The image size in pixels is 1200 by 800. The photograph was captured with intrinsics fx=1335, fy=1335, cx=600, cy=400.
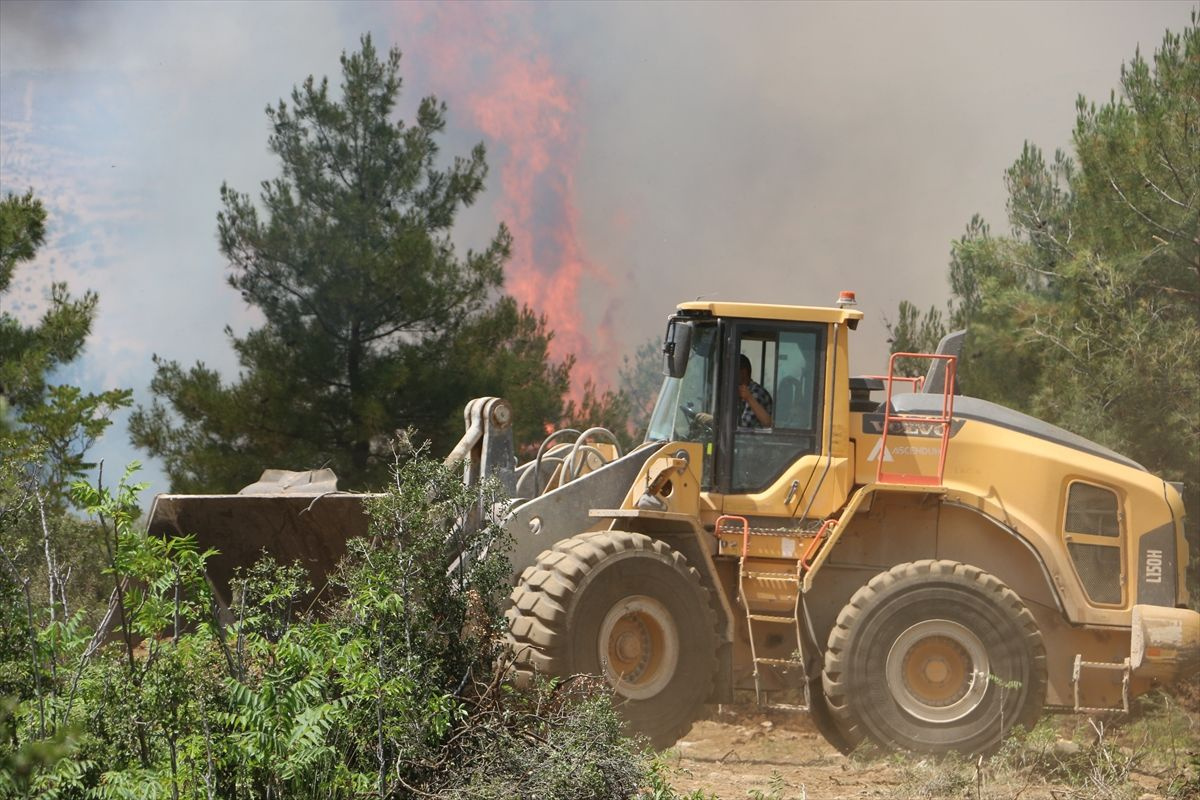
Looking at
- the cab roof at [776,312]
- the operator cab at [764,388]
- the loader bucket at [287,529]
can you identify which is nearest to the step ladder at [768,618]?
the operator cab at [764,388]

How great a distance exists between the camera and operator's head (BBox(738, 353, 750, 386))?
30.9 feet

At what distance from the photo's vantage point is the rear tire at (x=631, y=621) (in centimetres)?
836

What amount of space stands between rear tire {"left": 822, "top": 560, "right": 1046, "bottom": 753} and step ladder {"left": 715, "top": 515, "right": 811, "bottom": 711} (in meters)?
0.31

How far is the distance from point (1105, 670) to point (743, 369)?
3.20 meters

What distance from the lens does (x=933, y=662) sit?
8930mm

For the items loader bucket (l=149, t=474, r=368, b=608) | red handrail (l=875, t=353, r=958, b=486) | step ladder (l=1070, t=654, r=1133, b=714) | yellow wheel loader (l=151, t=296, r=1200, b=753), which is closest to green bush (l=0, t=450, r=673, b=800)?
loader bucket (l=149, t=474, r=368, b=608)

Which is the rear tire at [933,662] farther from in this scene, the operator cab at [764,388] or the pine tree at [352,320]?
the pine tree at [352,320]

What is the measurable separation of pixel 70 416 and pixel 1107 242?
13.3 meters

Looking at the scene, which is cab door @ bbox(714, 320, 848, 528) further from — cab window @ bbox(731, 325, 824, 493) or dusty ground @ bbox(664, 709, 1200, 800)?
dusty ground @ bbox(664, 709, 1200, 800)

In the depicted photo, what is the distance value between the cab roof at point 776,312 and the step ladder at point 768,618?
1436 mm

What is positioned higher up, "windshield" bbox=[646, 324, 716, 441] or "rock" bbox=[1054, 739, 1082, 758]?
"windshield" bbox=[646, 324, 716, 441]

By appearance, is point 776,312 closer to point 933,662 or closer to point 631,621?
point 631,621

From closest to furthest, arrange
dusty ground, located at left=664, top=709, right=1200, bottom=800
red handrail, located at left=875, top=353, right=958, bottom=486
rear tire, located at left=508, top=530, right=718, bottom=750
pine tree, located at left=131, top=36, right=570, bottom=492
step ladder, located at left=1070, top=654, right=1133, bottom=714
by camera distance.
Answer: dusty ground, located at left=664, top=709, right=1200, bottom=800 < rear tire, located at left=508, top=530, right=718, bottom=750 < step ladder, located at left=1070, top=654, right=1133, bottom=714 < red handrail, located at left=875, top=353, right=958, bottom=486 < pine tree, located at left=131, top=36, right=570, bottom=492

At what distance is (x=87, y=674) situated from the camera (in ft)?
17.9
